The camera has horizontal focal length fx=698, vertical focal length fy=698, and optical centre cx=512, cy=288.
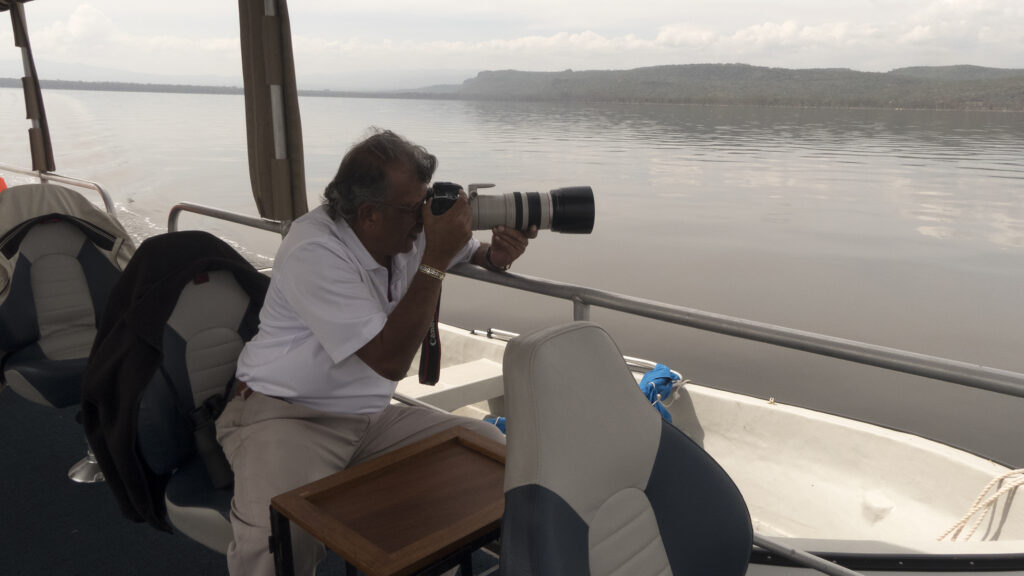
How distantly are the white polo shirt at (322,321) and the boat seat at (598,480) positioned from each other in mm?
492

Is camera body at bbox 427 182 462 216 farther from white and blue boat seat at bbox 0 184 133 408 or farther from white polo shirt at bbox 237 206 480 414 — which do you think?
white and blue boat seat at bbox 0 184 133 408

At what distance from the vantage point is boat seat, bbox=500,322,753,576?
901mm

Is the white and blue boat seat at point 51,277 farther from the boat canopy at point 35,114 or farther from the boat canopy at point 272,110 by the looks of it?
the boat canopy at point 35,114

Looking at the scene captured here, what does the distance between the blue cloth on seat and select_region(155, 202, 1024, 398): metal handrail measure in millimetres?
2279

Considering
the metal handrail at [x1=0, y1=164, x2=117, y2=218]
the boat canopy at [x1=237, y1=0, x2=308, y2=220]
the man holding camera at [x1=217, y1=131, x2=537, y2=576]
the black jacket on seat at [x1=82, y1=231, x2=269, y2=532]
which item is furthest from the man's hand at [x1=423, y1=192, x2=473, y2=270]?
the metal handrail at [x1=0, y1=164, x2=117, y2=218]

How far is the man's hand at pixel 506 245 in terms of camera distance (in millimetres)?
1599

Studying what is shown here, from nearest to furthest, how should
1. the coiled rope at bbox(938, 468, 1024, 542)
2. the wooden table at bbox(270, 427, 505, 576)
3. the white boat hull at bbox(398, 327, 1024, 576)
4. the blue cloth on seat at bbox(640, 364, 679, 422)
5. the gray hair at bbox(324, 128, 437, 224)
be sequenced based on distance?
1. the wooden table at bbox(270, 427, 505, 576)
2. the gray hair at bbox(324, 128, 437, 224)
3. the coiled rope at bbox(938, 468, 1024, 542)
4. the white boat hull at bbox(398, 327, 1024, 576)
5. the blue cloth on seat at bbox(640, 364, 679, 422)

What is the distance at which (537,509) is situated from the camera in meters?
0.89

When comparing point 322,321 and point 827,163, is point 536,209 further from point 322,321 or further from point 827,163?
point 827,163

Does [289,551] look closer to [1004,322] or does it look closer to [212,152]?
[1004,322]

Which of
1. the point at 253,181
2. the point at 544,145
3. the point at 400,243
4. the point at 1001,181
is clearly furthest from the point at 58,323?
the point at 544,145

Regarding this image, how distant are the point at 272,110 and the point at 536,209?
1450 mm

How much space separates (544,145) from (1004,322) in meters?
39.3

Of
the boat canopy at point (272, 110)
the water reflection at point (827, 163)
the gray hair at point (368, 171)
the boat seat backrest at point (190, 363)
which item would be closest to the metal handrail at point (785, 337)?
the gray hair at point (368, 171)
